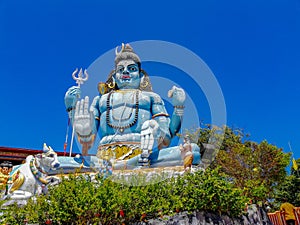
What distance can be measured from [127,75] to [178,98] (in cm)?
214

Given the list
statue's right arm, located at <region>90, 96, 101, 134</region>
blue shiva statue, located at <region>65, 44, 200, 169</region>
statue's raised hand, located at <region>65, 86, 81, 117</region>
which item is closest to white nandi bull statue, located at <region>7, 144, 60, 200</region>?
blue shiva statue, located at <region>65, 44, 200, 169</region>

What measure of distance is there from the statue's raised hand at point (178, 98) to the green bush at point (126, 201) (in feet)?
13.0

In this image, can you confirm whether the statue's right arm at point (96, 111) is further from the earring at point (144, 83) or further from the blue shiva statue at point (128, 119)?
the earring at point (144, 83)

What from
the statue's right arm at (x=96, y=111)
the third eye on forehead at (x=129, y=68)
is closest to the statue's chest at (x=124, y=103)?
the statue's right arm at (x=96, y=111)

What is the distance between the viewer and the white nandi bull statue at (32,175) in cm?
664

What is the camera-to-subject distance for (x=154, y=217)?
4.52 meters

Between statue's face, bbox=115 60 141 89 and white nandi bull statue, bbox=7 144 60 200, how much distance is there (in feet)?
11.6

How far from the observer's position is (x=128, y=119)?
9.46 m

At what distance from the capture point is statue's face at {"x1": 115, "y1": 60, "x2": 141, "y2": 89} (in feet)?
33.3

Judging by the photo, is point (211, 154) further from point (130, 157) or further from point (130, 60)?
point (130, 60)

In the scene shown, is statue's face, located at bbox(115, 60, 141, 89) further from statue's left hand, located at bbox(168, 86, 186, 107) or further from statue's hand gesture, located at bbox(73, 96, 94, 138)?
statue's left hand, located at bbox(168, 86, 186, 107)

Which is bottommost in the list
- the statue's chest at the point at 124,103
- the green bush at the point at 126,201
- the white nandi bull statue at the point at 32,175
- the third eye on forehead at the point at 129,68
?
the green bush at the point at 126,201

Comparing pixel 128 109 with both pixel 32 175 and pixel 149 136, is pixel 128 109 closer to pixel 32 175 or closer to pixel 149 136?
pixel 149 136

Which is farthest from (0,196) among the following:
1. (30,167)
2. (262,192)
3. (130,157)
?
(262,192)
